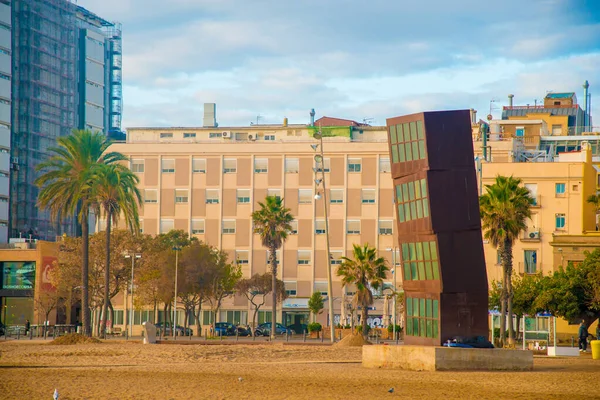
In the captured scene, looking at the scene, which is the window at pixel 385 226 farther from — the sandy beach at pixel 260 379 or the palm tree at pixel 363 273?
the sandy beach at pixel 260 379

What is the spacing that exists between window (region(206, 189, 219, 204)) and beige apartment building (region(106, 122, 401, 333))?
0.35 ft

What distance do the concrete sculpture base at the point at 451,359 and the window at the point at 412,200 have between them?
4987 mm

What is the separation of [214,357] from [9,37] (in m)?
85.8

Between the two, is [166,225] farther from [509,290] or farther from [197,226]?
[509,290]

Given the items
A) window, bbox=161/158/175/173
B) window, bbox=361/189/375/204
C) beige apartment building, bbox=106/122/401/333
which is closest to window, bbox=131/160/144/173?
beige apartment building, bbox=106/122/401/333

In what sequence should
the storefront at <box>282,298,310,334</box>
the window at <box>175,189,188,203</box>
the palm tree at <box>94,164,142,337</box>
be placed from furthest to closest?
the window at <box>175,189,188,203</box> → the storefront at <box>282,298,310,334</box> → the palm tree at <box>94,164,142,337</box>

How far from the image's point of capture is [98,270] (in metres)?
85.7

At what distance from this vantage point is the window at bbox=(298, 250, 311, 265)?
108 metres

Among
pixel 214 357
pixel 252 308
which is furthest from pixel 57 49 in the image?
pixel 214 357

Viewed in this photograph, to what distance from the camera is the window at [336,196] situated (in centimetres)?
10875

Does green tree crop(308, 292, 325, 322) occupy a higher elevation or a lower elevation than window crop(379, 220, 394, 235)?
lower

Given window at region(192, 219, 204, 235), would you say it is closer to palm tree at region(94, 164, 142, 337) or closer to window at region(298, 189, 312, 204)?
window at region(298, 189, 312, 204)

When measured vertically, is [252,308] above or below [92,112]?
below

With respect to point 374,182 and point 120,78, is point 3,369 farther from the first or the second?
point 120,78
